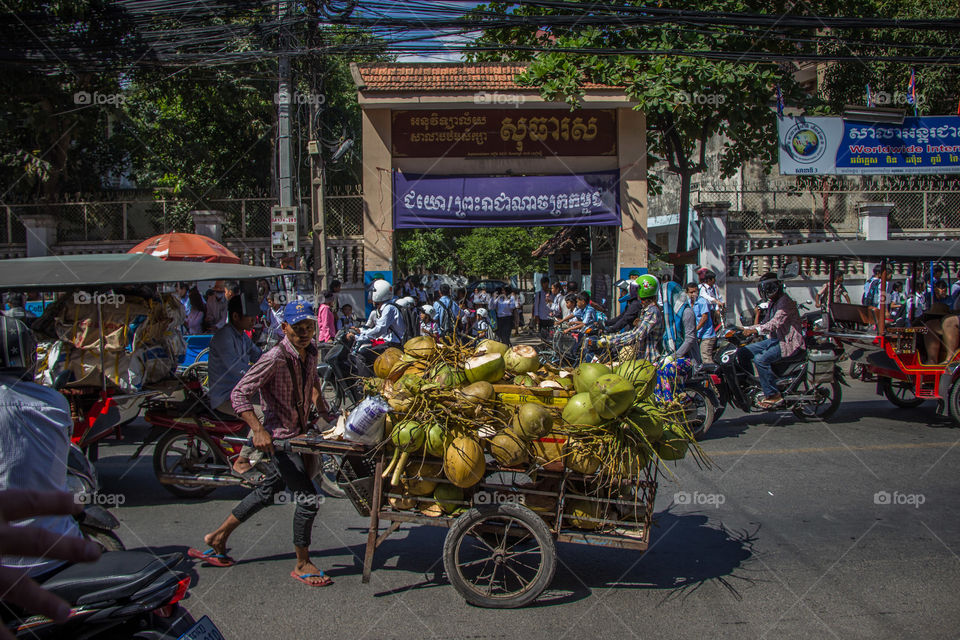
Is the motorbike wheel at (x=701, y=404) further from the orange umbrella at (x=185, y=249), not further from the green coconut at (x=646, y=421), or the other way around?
the orange umbrella at (x=185, y=249)

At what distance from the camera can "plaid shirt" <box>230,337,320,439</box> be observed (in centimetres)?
424

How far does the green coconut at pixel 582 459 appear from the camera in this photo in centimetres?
369

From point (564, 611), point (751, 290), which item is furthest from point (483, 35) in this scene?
point (564, 611)

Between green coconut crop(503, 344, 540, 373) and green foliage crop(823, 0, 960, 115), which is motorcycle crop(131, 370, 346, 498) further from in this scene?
green foliage crop(823, 0, 960, 115)

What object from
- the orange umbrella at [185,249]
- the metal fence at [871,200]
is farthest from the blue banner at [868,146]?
the orange umbrella at [185,249]

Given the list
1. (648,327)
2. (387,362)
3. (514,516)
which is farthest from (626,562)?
(648,327)

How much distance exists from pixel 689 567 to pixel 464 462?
5.94 feet

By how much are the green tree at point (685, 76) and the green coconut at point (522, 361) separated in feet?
29.5

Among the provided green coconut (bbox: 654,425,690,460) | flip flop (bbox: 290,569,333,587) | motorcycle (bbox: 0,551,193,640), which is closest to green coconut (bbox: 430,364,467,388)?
green coconut (bbox: 654,425,690,460)

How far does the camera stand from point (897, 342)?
822cm

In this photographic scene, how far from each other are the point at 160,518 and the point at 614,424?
12.3 ft

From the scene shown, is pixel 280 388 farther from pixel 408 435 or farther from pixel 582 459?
pixel 582 459

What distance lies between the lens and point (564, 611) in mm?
3812

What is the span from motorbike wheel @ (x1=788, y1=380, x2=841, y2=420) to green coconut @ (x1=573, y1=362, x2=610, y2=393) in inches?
212
